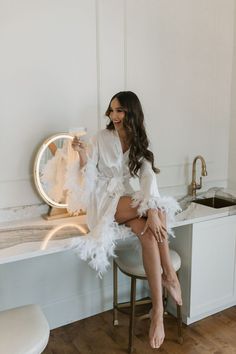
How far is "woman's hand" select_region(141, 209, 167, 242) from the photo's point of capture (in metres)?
1.84

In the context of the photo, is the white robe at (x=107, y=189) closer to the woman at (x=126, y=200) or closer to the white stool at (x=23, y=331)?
the woman at (x=126, y=200)

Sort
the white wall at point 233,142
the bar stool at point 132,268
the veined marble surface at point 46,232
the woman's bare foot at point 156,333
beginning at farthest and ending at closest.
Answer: the white wall at point 233,142 < the bar stool at point 132,268 < the woman's bare foot at point 156,333 < the veined marble surface at point 46,232

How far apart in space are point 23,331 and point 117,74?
163 cm

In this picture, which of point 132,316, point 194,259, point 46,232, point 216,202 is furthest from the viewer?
point 216,202

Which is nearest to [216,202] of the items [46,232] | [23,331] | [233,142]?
[233,142]

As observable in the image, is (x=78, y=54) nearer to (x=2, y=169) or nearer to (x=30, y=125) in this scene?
(x=30, y=125)

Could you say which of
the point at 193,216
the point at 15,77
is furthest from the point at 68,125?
the point at 193,216

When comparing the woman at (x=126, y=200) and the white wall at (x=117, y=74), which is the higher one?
the white wall at (x=117, y=74)

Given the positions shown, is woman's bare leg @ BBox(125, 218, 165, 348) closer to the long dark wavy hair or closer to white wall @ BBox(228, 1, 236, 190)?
the long dark wavy hair

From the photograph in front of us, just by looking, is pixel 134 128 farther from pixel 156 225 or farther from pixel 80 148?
pixel 156 225

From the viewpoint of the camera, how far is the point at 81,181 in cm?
200

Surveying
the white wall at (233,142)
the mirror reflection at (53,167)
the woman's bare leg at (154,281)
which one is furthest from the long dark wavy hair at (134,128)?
the white wall at (233,142)

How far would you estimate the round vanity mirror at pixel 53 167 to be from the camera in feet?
6.97

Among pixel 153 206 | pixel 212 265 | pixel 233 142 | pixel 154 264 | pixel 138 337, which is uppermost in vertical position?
pixel 233 142
